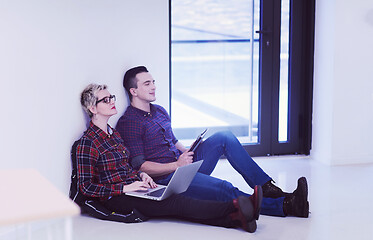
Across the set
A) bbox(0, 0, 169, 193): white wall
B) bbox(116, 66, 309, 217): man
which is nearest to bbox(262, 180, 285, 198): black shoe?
bbox(116, 66, 309, 217): man

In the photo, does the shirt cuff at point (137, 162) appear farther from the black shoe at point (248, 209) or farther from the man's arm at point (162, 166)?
the black shoe at point (248, 209)

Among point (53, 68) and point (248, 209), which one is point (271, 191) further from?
point (53, 68)

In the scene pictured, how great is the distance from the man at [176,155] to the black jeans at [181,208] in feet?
0.86

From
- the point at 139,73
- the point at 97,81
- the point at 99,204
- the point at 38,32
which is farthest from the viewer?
the point at 139,73

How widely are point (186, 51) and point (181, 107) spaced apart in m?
0.66

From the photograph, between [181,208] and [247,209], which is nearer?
[247,209]

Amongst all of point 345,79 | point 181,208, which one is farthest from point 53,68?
point 345,79

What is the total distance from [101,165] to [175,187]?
48cm

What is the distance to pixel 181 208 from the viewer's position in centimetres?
330

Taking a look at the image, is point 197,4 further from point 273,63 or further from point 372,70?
point 372,70

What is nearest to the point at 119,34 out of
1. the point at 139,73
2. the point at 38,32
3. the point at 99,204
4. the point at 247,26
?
the point at 139,73

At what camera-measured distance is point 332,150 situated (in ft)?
16.6

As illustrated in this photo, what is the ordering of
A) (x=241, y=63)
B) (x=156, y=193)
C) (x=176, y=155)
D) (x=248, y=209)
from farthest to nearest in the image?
(x=241, y=63), (x=176, y=155), (x=156, y=193), (x=248, y=209)

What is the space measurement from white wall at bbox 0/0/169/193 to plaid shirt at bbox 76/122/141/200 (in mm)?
116
